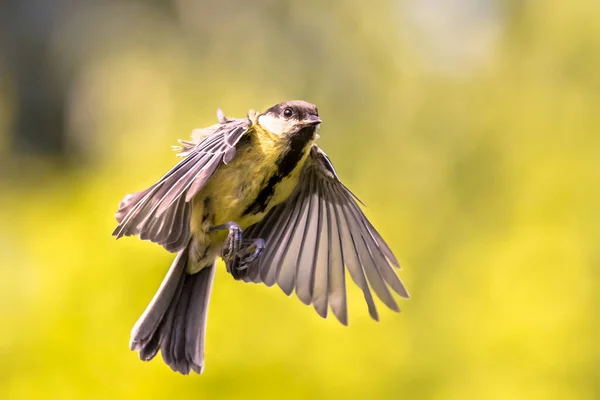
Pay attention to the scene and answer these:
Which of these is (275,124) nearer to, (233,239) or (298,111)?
(298,111)

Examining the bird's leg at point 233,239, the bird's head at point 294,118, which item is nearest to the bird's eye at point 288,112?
the bird's head at point 294,118

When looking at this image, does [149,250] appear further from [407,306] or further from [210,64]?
[210,64]

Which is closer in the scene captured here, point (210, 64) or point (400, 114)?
point (400, 114)

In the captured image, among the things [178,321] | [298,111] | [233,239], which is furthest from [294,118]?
[178,321]

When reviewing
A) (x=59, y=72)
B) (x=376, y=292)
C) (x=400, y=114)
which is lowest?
(x=376, y=292)

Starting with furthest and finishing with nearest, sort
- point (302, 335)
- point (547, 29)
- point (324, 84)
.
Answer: point (324, 84), point (547, 29), point (302, 335)

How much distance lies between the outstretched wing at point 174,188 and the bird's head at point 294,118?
2.1 inches

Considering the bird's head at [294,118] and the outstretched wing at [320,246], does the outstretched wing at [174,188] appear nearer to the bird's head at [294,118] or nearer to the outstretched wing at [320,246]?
the bird's head at [294,118]

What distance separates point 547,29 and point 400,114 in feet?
2.26

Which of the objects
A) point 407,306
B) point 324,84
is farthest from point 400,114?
point 407,306

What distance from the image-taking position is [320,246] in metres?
1.65

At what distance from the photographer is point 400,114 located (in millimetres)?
3281

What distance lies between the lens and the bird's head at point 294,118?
1.28 metres

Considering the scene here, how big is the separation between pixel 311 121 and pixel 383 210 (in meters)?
1.65
